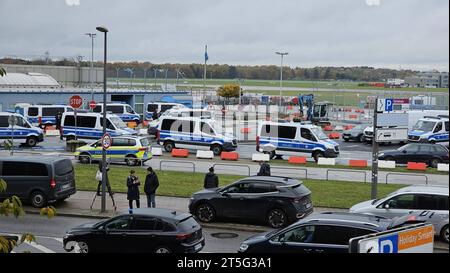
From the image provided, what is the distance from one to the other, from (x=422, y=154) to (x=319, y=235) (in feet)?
71.0

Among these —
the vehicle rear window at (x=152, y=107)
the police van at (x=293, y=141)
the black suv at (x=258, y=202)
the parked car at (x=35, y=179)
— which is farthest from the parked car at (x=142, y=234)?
the vehicle rear window at (x=152, y=107)

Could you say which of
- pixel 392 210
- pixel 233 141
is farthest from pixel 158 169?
pixel 392 210

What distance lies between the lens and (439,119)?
44.7 m

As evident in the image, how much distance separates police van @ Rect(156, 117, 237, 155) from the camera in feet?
121

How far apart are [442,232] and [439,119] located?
2967 centimetres

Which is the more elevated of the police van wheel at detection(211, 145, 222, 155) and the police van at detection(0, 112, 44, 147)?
the police van at detection(0, 112, 44, 147)

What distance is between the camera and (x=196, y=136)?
121 ft

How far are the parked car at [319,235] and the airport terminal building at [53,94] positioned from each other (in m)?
44.8

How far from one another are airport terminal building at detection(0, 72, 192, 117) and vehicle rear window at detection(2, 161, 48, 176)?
111ft

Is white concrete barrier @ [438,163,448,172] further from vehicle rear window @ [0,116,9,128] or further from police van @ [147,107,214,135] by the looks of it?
vehicle rear window @ [0,116,9,128]

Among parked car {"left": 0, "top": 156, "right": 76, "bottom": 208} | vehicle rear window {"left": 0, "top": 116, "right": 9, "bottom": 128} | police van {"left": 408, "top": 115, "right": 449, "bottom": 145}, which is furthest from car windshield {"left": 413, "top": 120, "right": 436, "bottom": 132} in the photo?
parked car {"left": 0, "top": 156, "right": 76, "bottom": 208}

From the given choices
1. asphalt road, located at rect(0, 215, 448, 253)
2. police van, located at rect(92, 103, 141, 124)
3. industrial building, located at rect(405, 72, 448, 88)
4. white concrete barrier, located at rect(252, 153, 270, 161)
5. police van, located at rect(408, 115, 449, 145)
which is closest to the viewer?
industrial building, located at rect(405, 72, 448, 88)
